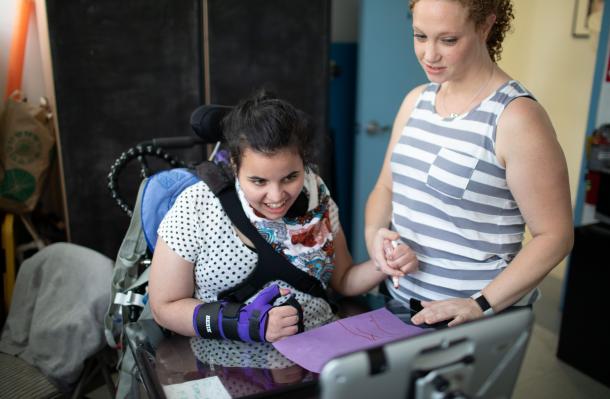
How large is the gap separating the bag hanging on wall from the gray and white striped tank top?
1738 millimetres

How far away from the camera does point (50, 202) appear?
2848mm

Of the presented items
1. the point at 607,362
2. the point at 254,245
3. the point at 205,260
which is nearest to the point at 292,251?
the point at 254,245

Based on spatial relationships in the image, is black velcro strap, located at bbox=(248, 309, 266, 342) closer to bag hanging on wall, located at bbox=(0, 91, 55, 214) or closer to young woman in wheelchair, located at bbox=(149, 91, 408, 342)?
A: young woman in wheelchair, located at bbox=(149, 91, 408, 342)

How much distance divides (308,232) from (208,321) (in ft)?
1.10

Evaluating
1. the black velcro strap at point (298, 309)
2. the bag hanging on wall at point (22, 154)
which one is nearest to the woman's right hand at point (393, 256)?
the black velcro strap at point (298, 309)

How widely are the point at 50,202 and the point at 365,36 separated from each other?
192cm

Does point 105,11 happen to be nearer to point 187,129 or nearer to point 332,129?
point 187,129

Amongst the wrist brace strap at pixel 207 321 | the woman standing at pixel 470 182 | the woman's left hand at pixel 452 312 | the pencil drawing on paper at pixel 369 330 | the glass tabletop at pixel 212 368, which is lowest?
the glass tabletop at pixel 212 368

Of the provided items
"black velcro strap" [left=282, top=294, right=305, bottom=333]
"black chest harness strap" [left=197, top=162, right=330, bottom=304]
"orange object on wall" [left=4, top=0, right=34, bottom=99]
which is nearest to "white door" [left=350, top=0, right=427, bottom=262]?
"orange object on wall" [left=4, top=0, right=34, bottom=99]

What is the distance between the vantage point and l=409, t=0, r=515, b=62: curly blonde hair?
1199 mm

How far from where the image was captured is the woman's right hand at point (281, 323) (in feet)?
3.86

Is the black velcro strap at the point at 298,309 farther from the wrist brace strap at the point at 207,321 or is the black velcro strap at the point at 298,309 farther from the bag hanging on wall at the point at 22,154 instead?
the bag hanging on wall at the point at 22,154

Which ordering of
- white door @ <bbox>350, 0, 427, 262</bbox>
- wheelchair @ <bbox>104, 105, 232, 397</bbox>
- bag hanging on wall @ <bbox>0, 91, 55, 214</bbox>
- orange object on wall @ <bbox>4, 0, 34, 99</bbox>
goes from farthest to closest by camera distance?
white door @ <bbox>350, 0, 427, 262</bbox> < orange object on wall @ <bbox>4, 0, 34, 99</bbox> < bag hanging on wall @ <bbox>0, 91, 55, 214</bbox> < wheelchair @ <bbox>104, 105, 232, 397</bbox>

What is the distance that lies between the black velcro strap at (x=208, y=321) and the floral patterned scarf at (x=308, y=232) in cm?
21
